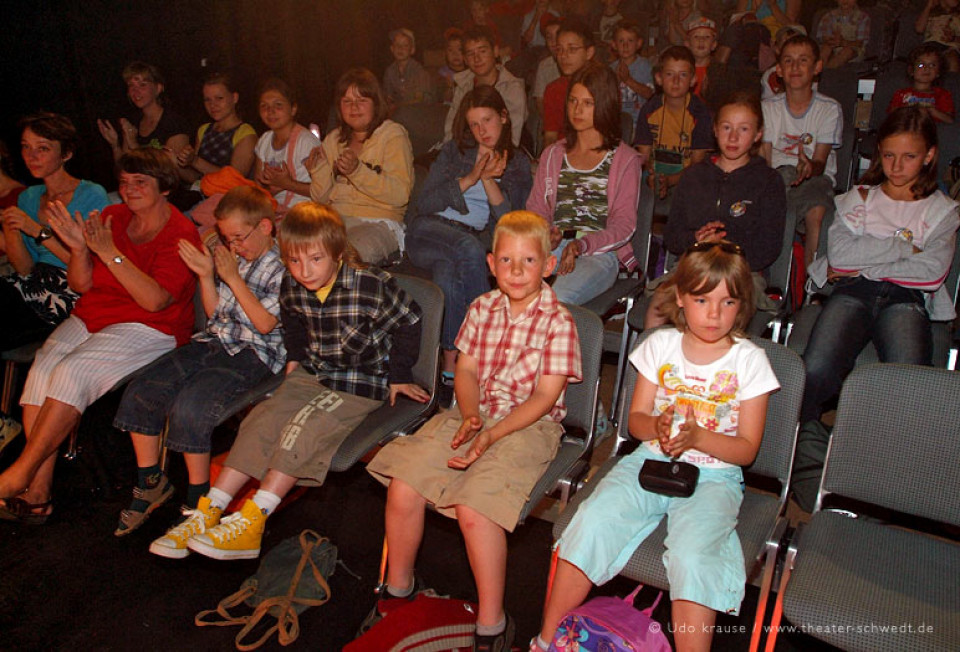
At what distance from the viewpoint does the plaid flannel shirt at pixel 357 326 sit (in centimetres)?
255

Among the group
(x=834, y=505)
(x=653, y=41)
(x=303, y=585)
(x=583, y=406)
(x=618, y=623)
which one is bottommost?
(x=303, y=585)

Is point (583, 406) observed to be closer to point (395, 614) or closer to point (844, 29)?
point (395, 614)

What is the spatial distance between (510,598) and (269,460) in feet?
3.07

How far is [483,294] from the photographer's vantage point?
2.81 meters

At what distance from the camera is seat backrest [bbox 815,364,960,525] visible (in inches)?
73.3

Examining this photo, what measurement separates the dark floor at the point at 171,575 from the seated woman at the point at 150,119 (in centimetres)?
237

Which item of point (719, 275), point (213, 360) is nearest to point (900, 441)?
point (719, 275)

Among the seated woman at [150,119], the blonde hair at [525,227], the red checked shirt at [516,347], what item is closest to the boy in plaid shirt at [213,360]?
the red checked shirt at [516,347]

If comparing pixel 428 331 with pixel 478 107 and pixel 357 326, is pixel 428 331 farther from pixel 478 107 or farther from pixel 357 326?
pixel 478 107

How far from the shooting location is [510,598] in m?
2.41

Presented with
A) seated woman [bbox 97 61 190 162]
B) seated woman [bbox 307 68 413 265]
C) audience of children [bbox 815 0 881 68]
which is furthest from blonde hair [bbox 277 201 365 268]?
audience of children [bbox 815 0 881 68]

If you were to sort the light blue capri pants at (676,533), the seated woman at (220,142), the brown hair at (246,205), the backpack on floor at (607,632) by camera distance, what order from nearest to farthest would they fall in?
the light blue capri pants at (676,533) < the backpack on floor at (607,632) < the brown hair at (246,205) < the seated woman at (220,142)

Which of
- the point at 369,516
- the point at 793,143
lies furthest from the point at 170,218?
the point at 793,143

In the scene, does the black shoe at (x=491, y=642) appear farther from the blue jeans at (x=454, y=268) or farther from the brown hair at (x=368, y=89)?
the brown hair at (x=368, y=89)
